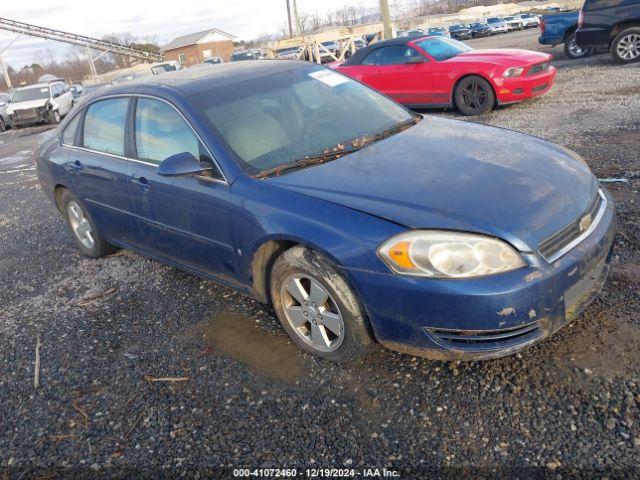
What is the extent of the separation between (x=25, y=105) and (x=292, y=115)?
760 inches

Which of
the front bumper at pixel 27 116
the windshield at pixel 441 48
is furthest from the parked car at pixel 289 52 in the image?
the windshield at pixel 441 48

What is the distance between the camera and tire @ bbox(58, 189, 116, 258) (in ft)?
15.6

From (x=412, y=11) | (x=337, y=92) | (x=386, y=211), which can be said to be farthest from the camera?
(x=412, y=11)

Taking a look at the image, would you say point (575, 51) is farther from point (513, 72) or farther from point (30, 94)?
point (30, 94)

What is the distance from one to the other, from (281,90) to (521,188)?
1.83 m

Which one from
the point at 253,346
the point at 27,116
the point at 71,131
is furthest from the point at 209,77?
the point at 27,116

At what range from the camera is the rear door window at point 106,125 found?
3.98 metres

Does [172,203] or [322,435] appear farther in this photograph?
[172,203]

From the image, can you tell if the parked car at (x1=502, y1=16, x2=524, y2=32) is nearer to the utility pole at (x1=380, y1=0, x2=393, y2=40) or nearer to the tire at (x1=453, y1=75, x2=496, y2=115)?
the utility pole at (x1=380, y1=0, x2=393, y2=40)

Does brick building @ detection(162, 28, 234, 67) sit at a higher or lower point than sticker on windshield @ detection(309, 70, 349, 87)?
higher

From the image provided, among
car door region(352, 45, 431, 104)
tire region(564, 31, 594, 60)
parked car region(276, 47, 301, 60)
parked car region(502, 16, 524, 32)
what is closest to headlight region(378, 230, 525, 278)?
car door region(352, 45, 431, 104)

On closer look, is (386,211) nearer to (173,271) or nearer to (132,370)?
(132,370)

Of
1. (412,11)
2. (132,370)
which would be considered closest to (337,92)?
(132,370)

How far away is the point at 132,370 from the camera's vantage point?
126 inches
